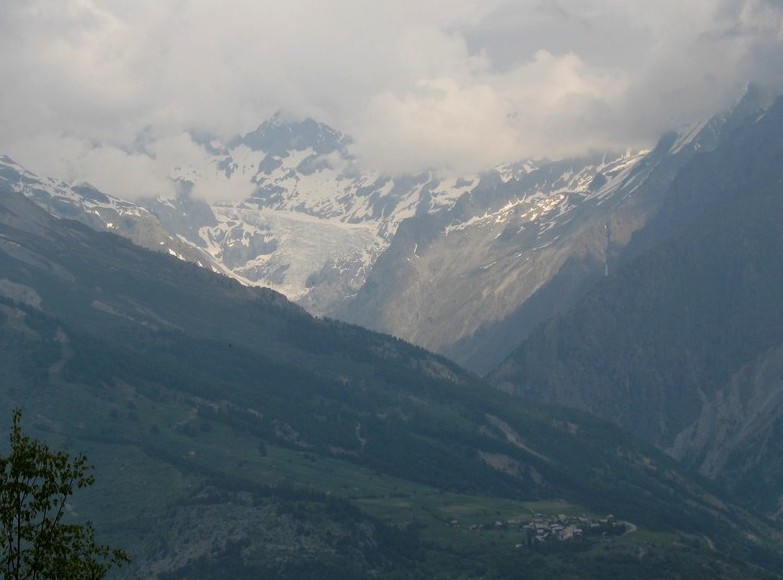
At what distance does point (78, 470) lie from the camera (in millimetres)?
103500

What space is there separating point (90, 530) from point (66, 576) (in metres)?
4.67

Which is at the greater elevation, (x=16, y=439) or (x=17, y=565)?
(x=16, y=439)

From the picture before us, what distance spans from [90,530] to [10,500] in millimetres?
7076

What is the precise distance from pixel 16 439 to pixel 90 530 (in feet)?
31.5

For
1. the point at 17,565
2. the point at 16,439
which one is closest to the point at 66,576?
the point at 17,565

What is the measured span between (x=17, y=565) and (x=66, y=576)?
324cm

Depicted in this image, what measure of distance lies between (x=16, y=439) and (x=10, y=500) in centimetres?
412

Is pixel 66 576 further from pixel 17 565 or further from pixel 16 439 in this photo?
pixel 16 439

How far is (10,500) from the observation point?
102 m

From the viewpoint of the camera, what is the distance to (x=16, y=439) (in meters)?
101

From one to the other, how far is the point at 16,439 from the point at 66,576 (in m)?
9.66

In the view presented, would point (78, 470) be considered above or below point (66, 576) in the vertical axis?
above

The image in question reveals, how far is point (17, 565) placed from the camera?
101938 mm
